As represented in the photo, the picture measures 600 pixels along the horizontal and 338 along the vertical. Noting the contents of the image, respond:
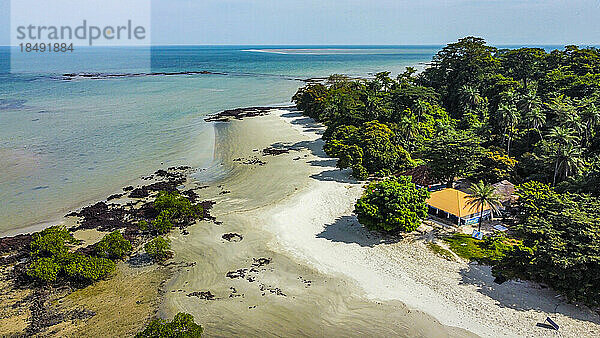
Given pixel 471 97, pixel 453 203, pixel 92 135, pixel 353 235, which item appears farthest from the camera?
pixel 92 135

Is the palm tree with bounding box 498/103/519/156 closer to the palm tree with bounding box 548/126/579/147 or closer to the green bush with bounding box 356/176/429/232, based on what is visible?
the palm tree with bounding box 548/126/579/147

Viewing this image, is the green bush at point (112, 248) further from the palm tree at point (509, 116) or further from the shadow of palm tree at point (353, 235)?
the palm tree at point (509, 116)

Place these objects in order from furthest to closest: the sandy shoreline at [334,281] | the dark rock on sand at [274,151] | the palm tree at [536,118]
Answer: the dark rock on sand at [274,151], the palm tree at [536,118], the sandy shoreline at [334,281]

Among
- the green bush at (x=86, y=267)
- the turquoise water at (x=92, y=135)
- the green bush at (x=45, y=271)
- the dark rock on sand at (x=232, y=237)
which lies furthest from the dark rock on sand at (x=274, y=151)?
the green bush at (x=45, y=271)

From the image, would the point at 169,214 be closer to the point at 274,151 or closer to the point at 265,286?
the point at 265,286

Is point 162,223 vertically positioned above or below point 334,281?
above

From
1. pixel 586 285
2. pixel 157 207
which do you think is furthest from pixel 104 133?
pixel 586 285

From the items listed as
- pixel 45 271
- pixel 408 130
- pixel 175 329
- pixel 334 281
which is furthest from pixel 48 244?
pixel 408 130
